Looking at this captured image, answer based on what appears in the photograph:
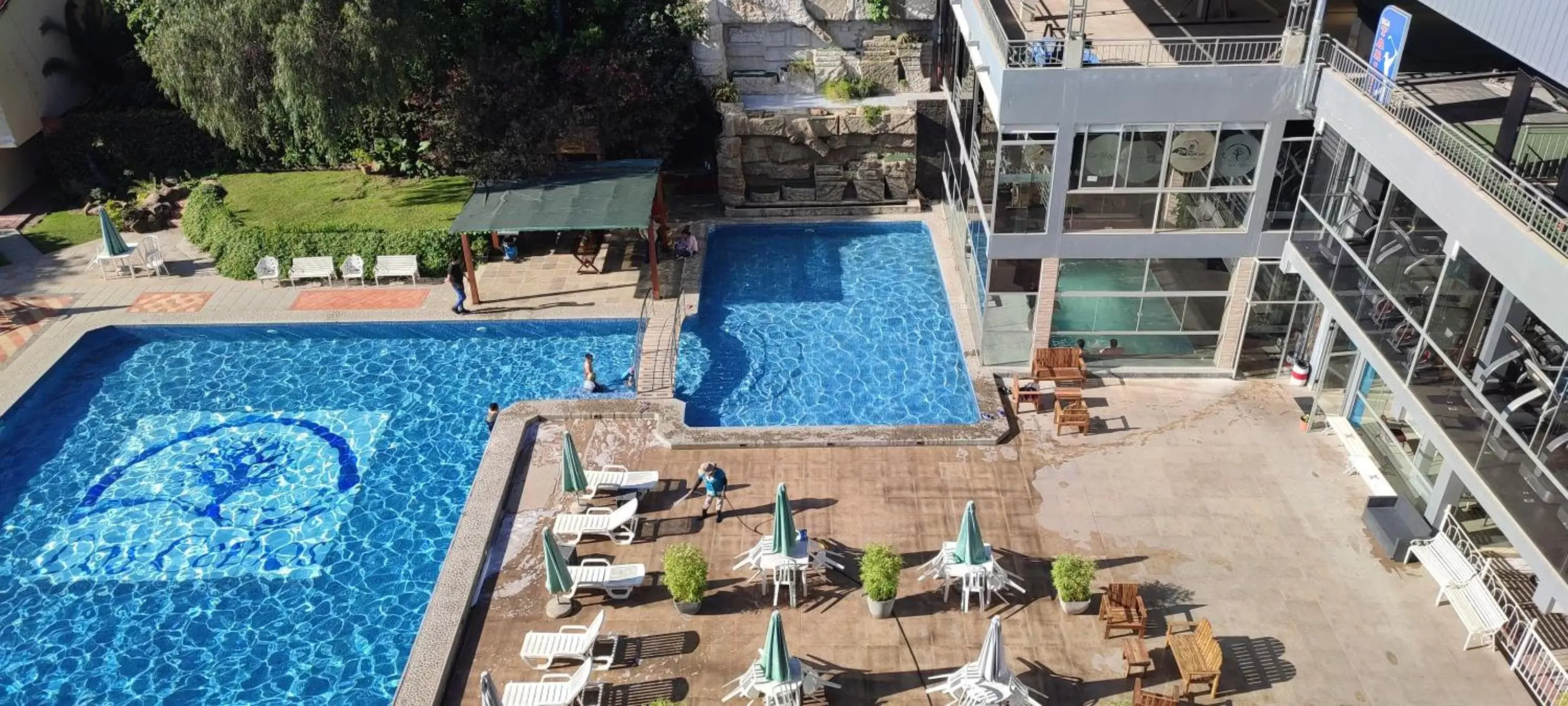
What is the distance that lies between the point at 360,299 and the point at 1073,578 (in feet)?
60.1

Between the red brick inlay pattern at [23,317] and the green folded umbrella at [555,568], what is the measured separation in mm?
15800

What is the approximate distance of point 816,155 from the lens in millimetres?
29469

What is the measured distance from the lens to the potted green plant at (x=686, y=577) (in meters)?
15.5

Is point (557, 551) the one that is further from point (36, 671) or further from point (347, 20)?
point (347, 20)

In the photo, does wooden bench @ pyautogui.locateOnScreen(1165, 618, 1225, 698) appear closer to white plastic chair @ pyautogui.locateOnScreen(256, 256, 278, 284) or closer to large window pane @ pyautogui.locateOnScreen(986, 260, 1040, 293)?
large window pane @ pyautogui.locateOnScreen(986, 260, 1040, 293)

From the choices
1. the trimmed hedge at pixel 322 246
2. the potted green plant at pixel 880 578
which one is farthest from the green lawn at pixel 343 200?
the potted green plant at pixel 880 578

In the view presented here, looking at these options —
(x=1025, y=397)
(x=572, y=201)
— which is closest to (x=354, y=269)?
(x=572, y=201)

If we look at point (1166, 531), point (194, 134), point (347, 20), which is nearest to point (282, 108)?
point (347, 20)

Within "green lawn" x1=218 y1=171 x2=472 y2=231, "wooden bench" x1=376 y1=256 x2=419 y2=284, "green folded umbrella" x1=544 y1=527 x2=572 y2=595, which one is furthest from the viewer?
"green lawn" x1=218 y1=171 x2=472 y2=231

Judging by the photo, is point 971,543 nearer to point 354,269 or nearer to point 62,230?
point 354,269

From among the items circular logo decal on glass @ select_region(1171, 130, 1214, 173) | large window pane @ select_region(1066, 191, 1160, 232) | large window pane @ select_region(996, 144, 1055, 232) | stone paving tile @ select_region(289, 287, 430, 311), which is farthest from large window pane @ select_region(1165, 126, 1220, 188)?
stone paving tile @ select_region(289, 287, 430, 311)

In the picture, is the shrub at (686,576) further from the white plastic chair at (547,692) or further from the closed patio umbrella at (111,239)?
the closed patio umbrella at (111,239)

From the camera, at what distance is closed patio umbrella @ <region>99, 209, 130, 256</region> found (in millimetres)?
26609

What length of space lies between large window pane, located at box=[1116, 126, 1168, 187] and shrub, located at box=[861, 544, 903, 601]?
8.61 meters
